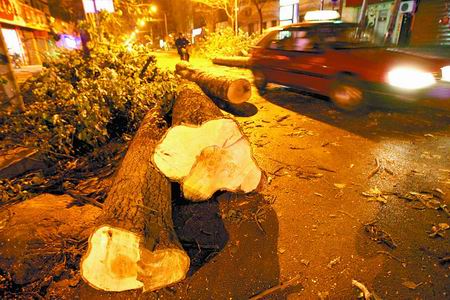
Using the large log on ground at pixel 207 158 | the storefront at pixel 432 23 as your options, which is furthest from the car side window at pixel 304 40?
the storefront at pixel 432 23

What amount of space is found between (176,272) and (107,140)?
3.64 metres

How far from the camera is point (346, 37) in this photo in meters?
6.01

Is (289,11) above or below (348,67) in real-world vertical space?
above

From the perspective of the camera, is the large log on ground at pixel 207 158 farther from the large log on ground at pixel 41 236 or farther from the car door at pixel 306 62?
the car door at pixel 306 62

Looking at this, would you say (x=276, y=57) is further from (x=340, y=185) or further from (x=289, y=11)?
(x=289, y=11)

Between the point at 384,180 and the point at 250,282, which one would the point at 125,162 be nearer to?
the point at 250,282

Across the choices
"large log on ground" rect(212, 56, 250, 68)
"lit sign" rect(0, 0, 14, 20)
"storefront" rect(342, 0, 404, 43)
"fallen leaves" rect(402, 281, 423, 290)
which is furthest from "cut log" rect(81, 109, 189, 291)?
"lit sign" rect(0, 0, 14, 20)

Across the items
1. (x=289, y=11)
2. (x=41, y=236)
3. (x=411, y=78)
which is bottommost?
(x=41, y=236)

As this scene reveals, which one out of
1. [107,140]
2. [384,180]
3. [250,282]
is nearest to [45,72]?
[107,140]

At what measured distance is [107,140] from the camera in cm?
498

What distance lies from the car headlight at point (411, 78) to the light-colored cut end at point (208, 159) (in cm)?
366

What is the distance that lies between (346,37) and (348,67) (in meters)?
1.14

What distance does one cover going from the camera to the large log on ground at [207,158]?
2.64 m

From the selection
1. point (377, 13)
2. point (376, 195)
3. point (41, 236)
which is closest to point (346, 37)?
point (376, 195)
